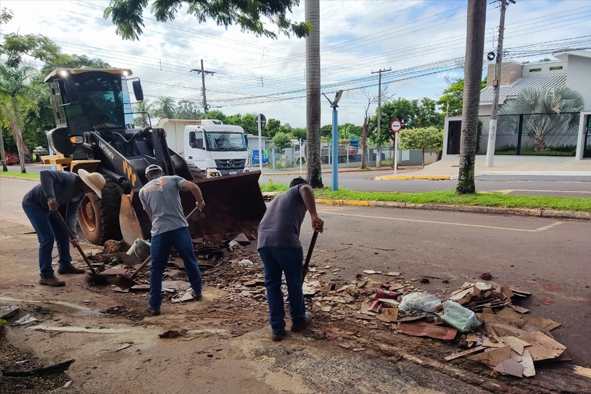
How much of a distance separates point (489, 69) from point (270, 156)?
1902 centimetres

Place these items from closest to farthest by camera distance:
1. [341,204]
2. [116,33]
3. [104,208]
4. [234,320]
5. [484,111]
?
[234,320] → [116,33] → [104,208] → [341,204] → [484,111]

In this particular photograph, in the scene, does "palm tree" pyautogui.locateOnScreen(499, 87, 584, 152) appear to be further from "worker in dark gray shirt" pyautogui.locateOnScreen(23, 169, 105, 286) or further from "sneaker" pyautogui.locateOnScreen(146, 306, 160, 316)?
"sneaker" pyautogui.locateOnScreen(146, 306, 160, 316)

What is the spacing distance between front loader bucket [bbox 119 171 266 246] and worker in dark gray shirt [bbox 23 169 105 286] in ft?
2.29

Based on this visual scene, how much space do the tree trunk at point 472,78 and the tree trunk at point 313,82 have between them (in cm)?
438

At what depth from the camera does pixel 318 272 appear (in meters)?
5.38

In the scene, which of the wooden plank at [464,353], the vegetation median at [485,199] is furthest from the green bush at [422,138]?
the wooden plank at [464,353]

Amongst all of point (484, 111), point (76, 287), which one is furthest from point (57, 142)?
point (484, 111)

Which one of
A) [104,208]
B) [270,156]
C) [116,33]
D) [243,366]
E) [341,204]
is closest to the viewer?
[243,366]

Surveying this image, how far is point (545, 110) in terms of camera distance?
72.9 feet

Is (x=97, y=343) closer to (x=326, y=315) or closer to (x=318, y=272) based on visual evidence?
(x=326, y=315)

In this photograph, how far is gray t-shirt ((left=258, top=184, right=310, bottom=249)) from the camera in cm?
356

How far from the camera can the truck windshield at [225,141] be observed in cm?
1748

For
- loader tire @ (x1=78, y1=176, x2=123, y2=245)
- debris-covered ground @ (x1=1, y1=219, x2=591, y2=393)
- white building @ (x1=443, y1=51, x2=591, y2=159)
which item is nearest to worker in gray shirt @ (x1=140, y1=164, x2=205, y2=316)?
debris-covered ground @ (x1=1, y1=219, x2=591, y2=393)

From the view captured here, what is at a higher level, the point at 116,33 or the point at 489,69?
the point at 489,69
